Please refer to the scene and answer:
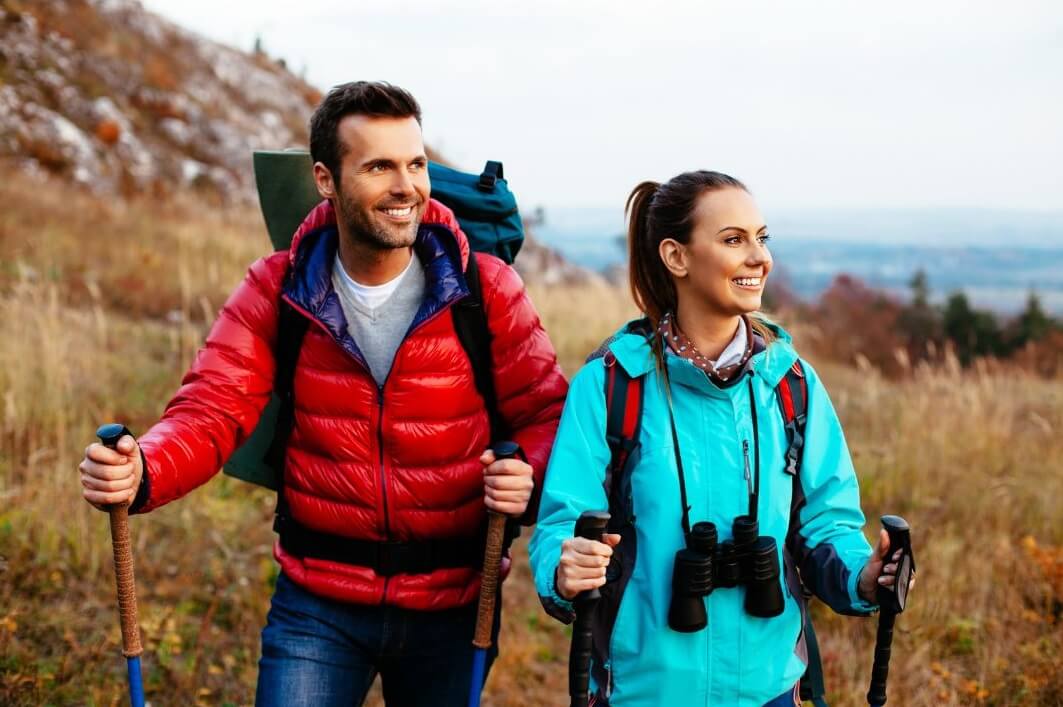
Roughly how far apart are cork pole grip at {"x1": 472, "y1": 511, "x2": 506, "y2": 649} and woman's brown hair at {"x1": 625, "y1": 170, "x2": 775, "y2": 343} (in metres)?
0.68

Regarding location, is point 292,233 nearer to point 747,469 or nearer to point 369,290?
point 369,290

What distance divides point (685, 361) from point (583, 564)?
0.57 meters

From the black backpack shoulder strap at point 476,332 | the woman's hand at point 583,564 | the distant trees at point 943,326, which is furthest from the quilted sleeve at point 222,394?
the distant trees at point 943,326

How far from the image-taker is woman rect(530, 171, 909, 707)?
228 cm

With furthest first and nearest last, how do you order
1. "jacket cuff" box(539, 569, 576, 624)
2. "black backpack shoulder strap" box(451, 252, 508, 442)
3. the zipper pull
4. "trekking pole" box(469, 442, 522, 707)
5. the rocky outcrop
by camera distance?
the rocky outcrop → "black backpack shoulder strap" box(451, 252, 508, 442) → "trekking pole" box(469, 442, 522, 707) → the zipper pull → "jacket cuff" box(539, 569, 576, 624)

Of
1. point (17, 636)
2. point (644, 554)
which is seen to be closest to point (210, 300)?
point (17, 636)

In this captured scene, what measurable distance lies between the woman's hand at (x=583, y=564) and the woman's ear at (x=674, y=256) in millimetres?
749

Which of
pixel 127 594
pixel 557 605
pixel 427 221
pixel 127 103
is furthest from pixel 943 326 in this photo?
pixel 127 594

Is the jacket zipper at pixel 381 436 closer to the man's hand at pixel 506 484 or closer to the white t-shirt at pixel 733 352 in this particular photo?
the man's hand at pixel 506 484

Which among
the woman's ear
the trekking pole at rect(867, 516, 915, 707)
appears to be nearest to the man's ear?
the woman's ear

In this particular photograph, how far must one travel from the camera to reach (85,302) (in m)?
9.25

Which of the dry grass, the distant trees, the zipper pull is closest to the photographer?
the zipper pull

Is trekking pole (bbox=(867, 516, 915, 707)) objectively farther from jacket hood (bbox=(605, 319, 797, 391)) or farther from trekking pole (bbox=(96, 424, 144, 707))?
trekking pole (bbox=(96, 424, 144, 707))

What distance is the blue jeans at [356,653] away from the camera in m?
2.63
